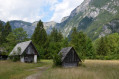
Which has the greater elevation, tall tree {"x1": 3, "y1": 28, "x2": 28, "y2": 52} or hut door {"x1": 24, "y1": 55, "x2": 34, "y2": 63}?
tall tree {"x1": 3, "y1": 28, "x2": 28, "y2": 52}

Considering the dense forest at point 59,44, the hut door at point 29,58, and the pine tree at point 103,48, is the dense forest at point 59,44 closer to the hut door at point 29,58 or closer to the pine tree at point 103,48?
the pine tree at point 103,48

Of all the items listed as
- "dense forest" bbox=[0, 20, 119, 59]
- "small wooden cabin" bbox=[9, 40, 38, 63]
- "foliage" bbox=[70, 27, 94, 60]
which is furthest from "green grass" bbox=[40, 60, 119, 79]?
"foliage" bbox=[70, 27, 94, 60]

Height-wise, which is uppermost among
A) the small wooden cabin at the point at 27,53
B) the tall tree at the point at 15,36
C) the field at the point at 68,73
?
the tall tree at the point at 15,36

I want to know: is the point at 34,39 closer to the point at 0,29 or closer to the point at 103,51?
the point at 0,29

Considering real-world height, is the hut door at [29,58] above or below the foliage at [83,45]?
below

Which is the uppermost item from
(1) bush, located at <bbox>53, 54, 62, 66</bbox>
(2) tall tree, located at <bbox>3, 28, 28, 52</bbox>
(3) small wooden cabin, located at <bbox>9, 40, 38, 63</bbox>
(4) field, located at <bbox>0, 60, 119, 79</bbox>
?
(2) tall tree, located at <bbox>3, 28, 28, 52</bbox>

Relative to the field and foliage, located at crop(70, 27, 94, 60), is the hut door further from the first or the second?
foliage, located at crop(70, 27, 94, 60)

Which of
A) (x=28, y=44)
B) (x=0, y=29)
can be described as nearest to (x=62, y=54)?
(x=28, y=44)

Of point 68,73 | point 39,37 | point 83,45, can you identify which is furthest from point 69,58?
point 39,37

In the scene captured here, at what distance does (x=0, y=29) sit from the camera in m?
78.6

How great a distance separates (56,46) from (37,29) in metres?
14.3

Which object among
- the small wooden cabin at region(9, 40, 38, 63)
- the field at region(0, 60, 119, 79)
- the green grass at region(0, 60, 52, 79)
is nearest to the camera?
the field at region(0, 60, 119, 79)

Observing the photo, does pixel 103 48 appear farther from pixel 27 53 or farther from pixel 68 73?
pixel 68 73

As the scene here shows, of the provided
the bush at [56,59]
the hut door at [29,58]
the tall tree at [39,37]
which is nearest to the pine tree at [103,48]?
Answer: the tall tree at [39,37]
